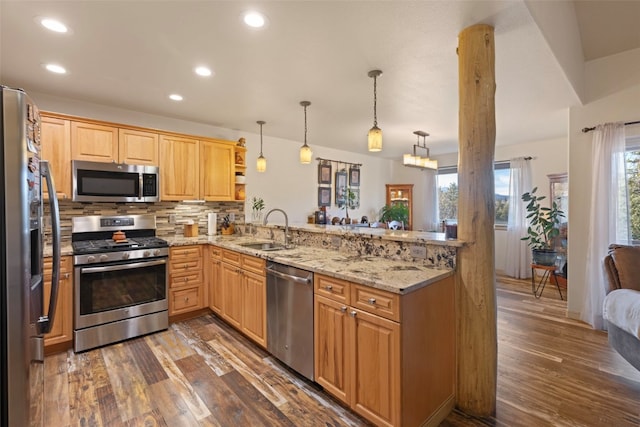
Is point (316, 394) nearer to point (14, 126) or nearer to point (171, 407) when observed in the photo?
point (171, 407)

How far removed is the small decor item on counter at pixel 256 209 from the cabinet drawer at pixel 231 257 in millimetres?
1561

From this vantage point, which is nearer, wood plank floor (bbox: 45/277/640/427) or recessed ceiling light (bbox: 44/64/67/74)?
wood plank floor (bbox: 45/277/640/427)

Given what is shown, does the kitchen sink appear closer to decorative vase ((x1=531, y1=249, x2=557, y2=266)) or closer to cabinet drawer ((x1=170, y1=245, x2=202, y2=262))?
cabinet drawer ((x1=170, y1=245, x2=202, y2=262))

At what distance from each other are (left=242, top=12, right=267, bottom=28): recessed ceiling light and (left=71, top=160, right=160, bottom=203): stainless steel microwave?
7.43ft

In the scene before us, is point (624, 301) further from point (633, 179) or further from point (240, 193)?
point (240, 193)

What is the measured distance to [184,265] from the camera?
3.46m

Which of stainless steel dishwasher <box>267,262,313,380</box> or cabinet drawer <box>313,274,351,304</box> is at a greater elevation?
cabinet drawer <box>313,274,351,304</box>

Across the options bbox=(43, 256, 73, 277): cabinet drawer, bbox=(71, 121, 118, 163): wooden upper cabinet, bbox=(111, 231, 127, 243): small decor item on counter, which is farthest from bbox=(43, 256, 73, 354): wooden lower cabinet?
bbox=(71, 121, 118, 163): wooden upper cabinet

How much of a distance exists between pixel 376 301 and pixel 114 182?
10.3 feet

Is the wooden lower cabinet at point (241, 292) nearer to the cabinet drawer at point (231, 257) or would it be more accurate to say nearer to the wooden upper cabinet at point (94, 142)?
the cabinet drawer at point (231, 257)

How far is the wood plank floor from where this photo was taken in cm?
190

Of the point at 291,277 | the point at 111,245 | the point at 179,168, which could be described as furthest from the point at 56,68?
the point at 291,277

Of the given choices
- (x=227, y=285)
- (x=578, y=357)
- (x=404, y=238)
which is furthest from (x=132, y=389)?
(x=578, y=357)

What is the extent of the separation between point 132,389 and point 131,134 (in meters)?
2.65
